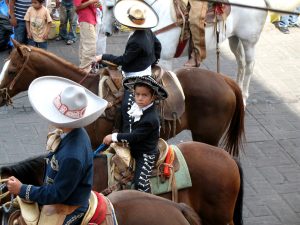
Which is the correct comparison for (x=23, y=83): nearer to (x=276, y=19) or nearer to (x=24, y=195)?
(x=24, y=195)

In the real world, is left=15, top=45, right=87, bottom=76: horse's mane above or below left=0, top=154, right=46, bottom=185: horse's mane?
above

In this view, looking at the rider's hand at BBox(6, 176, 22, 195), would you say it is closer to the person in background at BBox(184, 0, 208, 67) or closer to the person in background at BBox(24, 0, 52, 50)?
the person in background at BBox(184, 0, 208, 67)

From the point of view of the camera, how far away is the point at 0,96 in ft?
24.3

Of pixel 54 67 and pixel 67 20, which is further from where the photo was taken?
pixel 67 20

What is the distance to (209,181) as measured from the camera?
19.3 ft

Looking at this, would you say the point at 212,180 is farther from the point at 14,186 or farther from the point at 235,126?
the point at 235,126

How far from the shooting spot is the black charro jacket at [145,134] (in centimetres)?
573

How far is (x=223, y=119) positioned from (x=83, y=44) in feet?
13.5

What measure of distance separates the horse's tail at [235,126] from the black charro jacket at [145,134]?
7.48 feet

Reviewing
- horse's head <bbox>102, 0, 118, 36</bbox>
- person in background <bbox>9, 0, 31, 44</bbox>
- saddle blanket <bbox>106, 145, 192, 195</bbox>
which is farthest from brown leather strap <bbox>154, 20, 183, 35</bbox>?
saddle blanket <bbox>106, 145, 192, 195</bbox>

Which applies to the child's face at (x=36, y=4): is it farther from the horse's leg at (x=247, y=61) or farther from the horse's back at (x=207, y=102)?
the horse's back at (x=207, y=102)

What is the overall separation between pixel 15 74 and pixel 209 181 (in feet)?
9.07

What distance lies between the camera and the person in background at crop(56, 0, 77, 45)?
496 inches

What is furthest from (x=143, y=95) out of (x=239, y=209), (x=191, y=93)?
(x=191, y=93)
